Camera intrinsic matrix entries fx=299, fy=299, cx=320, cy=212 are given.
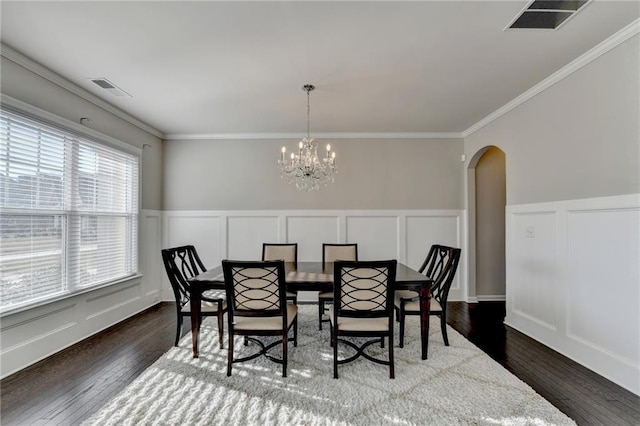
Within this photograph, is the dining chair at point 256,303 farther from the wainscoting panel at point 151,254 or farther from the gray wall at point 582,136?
the gray wall at point 582,136

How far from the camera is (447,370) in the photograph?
2.47 meters

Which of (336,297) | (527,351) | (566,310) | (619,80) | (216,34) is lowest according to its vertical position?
(527,351)

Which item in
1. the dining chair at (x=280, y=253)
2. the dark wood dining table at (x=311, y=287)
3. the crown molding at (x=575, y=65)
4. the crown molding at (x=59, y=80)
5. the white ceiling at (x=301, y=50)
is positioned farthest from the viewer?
the dining chair at (x=280, y=253)

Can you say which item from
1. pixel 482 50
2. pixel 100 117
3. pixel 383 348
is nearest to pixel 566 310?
pixel 383 348

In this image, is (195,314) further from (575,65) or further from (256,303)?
(575,65)

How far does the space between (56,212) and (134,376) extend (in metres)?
1.75

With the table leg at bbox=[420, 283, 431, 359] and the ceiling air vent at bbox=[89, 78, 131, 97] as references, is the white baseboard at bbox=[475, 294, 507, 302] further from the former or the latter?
the ceiling air vent at bbox=[89, 78, 131, 97]

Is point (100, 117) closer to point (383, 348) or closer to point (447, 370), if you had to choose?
point (383, 348)

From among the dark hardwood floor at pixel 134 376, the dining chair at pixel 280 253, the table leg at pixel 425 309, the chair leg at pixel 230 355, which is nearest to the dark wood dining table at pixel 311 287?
the table leg at pixel 425 309

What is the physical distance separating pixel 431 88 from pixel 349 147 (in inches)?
73.0

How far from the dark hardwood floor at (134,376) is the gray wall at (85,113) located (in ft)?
6.83

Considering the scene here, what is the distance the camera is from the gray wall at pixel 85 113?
252 centimetres

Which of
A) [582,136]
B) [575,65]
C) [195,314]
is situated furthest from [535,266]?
[195,314]

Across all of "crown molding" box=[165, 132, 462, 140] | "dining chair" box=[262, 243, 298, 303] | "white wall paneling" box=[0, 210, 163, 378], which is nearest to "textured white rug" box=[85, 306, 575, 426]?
"white wall paneling" box=[0, 210, 163, 378]
